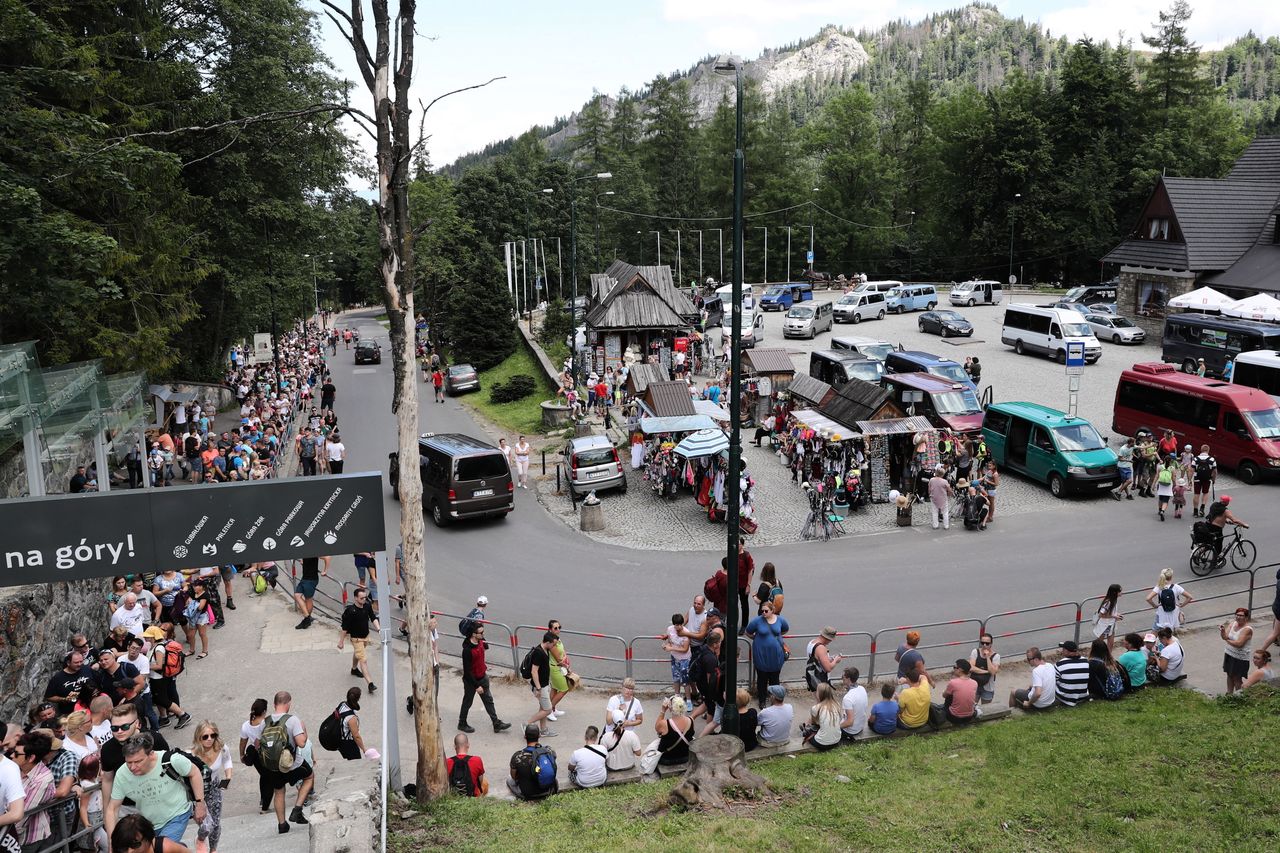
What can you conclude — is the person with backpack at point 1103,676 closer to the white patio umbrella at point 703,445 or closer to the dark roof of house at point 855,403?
the white patio umbrella at point 703,445

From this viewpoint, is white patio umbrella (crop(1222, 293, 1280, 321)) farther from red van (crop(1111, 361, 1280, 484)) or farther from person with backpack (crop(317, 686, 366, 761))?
person with backpack (crop(317, 686, 366, 761))

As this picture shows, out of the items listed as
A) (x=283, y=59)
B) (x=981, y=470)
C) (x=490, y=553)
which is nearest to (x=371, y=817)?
(x=490, y=553)

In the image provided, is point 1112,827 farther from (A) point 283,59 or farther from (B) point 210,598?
(A) point 283,59

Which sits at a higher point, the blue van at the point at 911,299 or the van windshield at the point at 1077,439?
the blue van at the point at 911,299

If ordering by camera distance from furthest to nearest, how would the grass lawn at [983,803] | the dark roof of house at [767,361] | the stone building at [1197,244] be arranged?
the stone building at [1197,244] < the dark roof of house at [767,361] < the grass lawn at [983,803]

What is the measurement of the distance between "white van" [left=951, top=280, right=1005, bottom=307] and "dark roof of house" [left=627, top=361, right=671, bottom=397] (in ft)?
104

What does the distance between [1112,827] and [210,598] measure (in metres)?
13.4

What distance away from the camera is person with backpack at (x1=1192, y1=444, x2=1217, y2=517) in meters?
19.5

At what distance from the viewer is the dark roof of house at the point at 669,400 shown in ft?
83.9

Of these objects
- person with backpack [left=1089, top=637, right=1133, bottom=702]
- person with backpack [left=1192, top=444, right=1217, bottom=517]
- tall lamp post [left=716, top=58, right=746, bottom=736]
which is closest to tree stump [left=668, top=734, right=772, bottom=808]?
tall lamp post [left=716, top=58, right=746, bottom=736]

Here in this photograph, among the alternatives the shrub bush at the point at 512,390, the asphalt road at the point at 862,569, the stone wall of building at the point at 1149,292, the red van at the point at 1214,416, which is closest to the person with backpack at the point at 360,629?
the asphalt road at the point at 862,569

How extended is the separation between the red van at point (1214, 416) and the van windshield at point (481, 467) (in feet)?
55.0

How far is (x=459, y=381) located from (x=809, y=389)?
66.7 feet

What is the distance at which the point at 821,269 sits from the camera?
8556 cm
